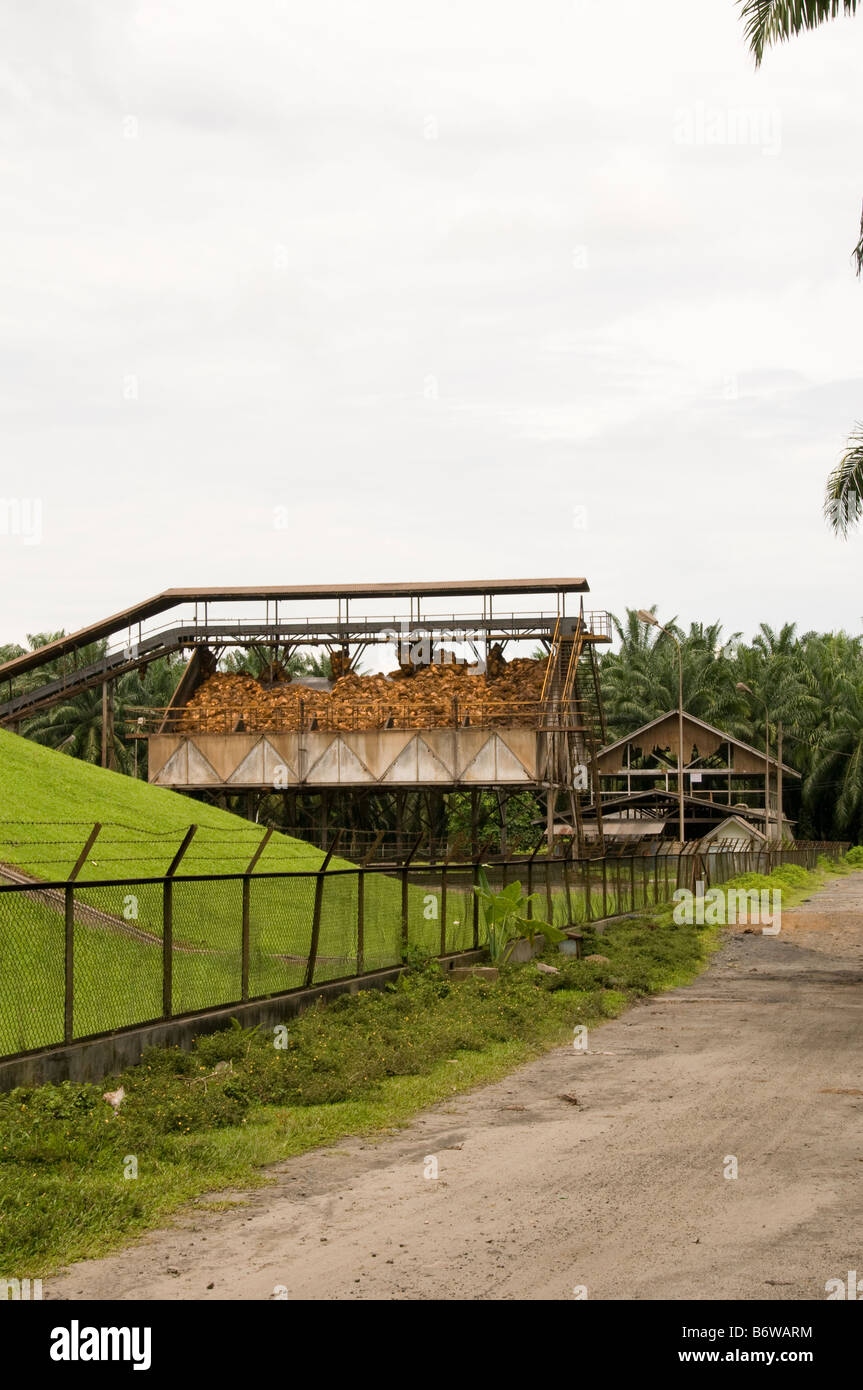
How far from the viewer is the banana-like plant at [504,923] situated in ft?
77.6

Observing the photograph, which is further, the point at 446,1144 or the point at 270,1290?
the point at 446,1144

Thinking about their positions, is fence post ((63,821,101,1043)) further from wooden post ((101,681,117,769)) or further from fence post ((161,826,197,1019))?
wooden post ((101,681,117,769))

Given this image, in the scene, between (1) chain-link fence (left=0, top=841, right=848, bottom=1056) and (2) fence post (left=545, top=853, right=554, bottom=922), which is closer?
(1) chain-link fence (left=0, top=841, right=848, bottom=1056)

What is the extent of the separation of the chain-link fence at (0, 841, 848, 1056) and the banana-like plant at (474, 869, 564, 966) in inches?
9.8

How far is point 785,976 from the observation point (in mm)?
25375

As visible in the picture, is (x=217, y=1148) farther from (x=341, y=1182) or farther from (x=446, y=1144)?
(x=446, y=1144)

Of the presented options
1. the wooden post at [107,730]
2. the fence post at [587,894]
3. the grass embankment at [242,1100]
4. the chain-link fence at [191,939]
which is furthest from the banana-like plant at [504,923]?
the wooden post at [107,730]

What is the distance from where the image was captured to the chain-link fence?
1268 cm

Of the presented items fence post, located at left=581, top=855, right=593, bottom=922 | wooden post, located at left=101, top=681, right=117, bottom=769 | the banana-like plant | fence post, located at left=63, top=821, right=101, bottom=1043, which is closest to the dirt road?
fence post, located at left=63, top=821, right=101, bottom=1043

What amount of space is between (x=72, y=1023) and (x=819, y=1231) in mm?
6647

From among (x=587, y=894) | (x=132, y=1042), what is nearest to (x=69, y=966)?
(x=132, y=1042)

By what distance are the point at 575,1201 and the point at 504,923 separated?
14.8m

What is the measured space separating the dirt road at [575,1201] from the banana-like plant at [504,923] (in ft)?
24.5

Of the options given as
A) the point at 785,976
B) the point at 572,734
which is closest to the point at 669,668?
the point at 572,734
